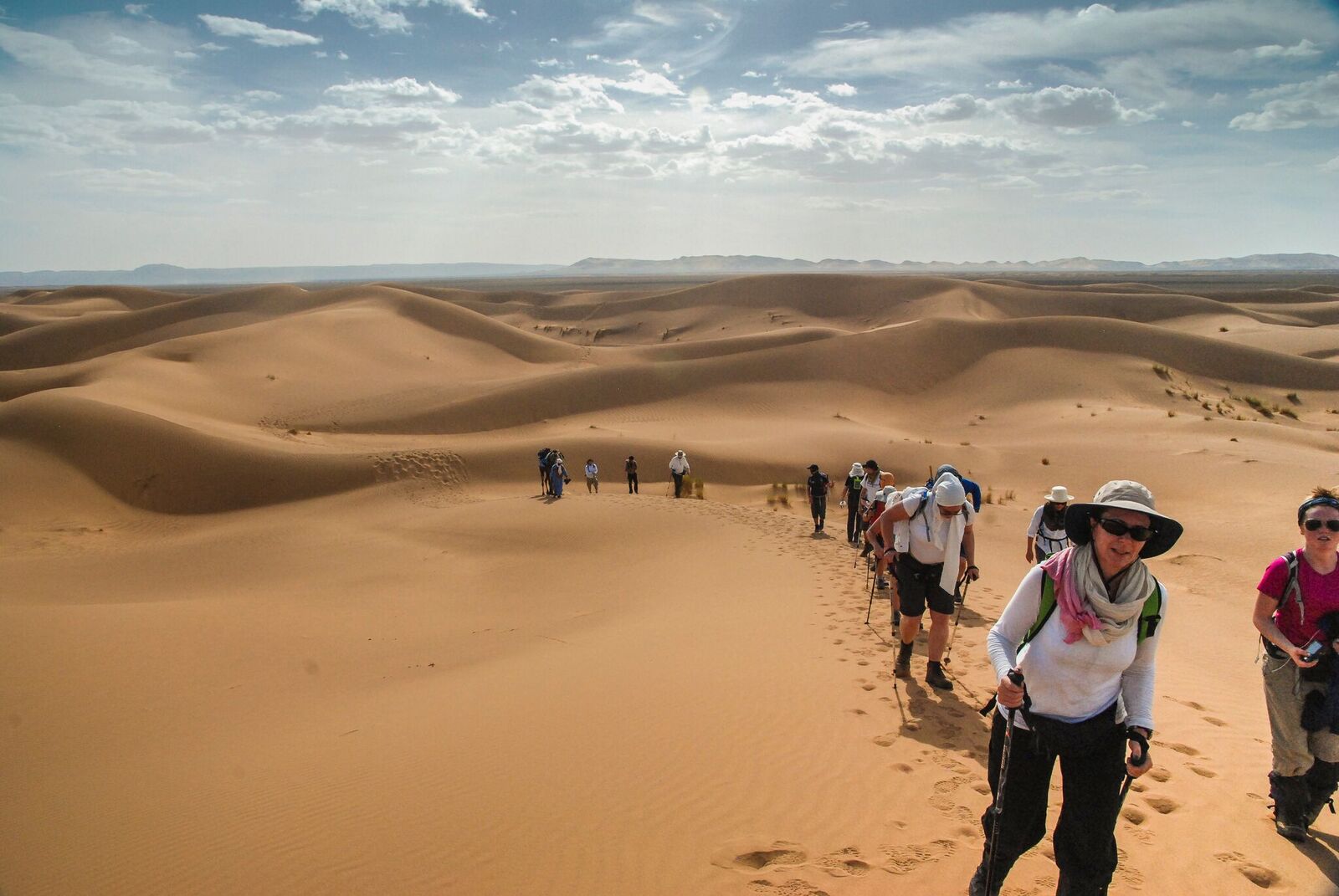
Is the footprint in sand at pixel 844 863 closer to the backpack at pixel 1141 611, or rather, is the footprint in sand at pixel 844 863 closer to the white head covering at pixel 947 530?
the backpack at pixel 1141 611

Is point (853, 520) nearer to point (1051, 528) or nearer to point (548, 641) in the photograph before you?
point (1051, 528)

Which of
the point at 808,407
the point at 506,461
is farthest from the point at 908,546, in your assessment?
the point at 808,407

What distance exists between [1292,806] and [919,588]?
8.29 feet

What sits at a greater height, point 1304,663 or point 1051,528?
point 1304,663

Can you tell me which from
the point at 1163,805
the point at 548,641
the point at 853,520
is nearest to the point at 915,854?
the point at 1163,805

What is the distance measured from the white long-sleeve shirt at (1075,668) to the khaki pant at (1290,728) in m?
1.73

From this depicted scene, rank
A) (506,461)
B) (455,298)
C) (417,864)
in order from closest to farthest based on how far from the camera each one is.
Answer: (417,864)
(506,461)
(455,298)

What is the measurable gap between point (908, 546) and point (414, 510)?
1468 cm

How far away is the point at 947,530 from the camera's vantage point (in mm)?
5914

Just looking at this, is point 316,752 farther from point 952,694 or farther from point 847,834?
point 952,694

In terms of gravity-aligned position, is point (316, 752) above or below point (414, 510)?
above

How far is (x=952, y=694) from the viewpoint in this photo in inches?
241

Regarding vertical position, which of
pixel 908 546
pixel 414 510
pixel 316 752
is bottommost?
pixel 414 510

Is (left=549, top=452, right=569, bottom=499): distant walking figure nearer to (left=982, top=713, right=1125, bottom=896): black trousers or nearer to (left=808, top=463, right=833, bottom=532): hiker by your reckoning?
(left=808, top=463, right=833, bottom=532): hiker
